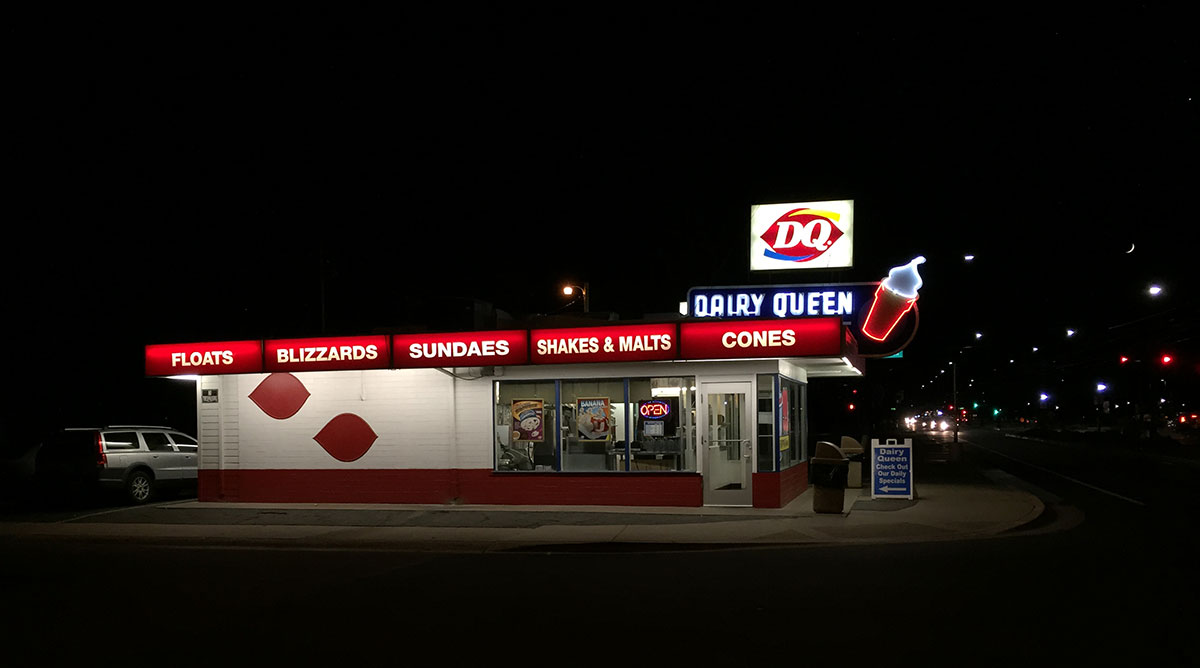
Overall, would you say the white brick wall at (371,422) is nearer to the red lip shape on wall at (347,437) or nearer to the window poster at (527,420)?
the red lip shape on wall at (347,437)

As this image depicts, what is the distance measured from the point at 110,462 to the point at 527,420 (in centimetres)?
882

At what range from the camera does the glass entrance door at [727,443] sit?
17859 mm

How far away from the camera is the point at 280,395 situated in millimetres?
20188

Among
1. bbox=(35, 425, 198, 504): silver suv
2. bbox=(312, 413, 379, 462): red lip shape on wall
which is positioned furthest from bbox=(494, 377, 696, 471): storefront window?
bbox=(35, 425, 198, 504): silver suv

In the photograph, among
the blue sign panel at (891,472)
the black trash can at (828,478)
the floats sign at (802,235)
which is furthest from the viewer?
the floats sign at (802,235)

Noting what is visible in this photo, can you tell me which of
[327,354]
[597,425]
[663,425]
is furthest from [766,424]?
[327,354]

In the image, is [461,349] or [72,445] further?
[72,445]

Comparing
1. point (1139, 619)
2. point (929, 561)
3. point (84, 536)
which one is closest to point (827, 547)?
point (929, 561)

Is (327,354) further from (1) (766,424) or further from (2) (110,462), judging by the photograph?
(1) (766,424)

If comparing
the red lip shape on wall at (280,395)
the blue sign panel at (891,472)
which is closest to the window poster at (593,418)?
the blue sign panel at (891,472)

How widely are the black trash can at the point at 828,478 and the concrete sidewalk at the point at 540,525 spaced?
0.64ft

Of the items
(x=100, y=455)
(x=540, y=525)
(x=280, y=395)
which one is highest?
(x=280, y=395)

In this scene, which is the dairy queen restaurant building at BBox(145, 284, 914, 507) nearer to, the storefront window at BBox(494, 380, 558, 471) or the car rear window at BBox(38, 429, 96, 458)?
the storefront window at BBox(494, 380, 558, 471)

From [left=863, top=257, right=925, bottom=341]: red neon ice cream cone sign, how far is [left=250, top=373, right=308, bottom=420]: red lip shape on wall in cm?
1161
